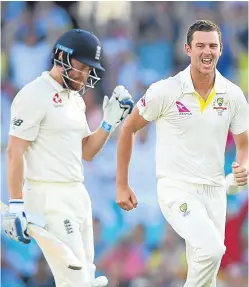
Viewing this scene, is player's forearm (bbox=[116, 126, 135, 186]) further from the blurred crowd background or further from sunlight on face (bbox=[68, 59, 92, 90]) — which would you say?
the blurred crowd background

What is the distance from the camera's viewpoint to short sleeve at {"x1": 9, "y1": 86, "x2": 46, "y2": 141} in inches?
231

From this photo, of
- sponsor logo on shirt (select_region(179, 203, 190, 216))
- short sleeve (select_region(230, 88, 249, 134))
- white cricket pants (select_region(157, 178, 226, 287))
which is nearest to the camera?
white cricket pants (select_region(157, 178, 226, 287))

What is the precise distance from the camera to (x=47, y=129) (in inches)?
233

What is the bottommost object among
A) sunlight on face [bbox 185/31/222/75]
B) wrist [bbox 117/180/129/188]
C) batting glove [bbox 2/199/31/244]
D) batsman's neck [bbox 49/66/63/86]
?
batting glove [bbox 2/199/31/244]

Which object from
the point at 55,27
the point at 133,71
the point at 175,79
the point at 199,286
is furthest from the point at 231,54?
the point at 199,286

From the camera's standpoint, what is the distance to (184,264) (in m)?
9.19

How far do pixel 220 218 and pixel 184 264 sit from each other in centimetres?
312

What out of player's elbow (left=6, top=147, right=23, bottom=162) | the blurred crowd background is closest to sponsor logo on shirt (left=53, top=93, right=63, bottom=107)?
player's elbow (left=6, top=147, right=23, bottom=162)

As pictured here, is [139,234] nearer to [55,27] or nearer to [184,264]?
[184,264]

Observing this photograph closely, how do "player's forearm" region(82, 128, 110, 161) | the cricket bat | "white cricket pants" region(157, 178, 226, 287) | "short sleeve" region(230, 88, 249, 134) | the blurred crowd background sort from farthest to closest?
1. the blurred crowd background
2. "player's forearm" region(82, 128, 110, 161)
3. "short sleeve" region(230, 88, 249, 134)
4. "white cricket pants" region(157, 178, 226, 287)
5. the cricket bat

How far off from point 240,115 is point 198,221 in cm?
80

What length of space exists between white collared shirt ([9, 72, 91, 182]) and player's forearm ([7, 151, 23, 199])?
0.13 meters

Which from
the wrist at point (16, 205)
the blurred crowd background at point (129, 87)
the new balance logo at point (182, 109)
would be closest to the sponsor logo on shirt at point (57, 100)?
the wrist at point (16, 205)

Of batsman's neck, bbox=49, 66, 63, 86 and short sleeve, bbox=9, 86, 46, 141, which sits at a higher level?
batsman's neck, bbox=49, 66, 63, 86
